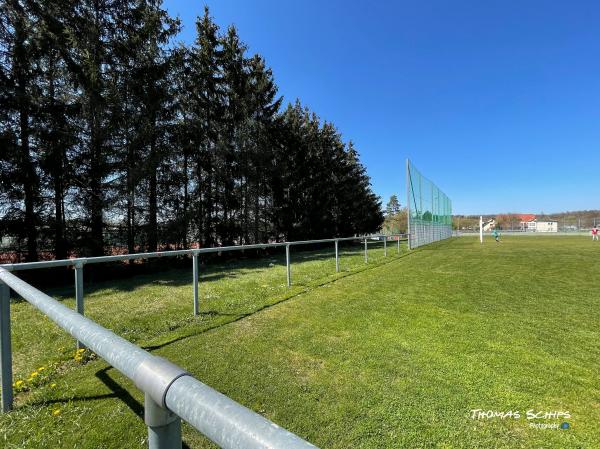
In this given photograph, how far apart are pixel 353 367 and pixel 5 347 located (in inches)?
117

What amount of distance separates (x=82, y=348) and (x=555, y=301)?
7.61 m

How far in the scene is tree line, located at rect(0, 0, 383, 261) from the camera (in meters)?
10.4

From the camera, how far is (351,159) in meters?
36.3

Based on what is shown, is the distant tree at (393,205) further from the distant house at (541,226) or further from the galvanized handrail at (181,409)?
the galvanized handrail at (181,409)

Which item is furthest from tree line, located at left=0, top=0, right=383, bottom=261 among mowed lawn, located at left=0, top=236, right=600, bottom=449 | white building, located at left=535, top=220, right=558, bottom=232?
white building, located at left=535, top=220, right=558, bottom=232

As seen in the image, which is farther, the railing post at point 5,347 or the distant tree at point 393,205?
the distant tree at point 393,205

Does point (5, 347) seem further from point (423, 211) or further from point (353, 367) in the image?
point (423, 211)

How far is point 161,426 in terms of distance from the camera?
798 millimetres

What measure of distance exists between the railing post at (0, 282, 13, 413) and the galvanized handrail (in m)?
2.18

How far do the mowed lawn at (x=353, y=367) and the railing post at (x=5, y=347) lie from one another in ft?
0.49

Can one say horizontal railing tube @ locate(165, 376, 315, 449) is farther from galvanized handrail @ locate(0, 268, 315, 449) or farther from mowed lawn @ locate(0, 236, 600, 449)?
mowed lawn @ locate(0, 236, 600, 449)

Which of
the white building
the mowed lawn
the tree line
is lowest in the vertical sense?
the mowed lawn

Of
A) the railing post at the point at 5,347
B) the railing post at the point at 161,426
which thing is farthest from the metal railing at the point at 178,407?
the railing post at the point at 5,347

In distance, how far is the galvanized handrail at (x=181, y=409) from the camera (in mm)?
583
